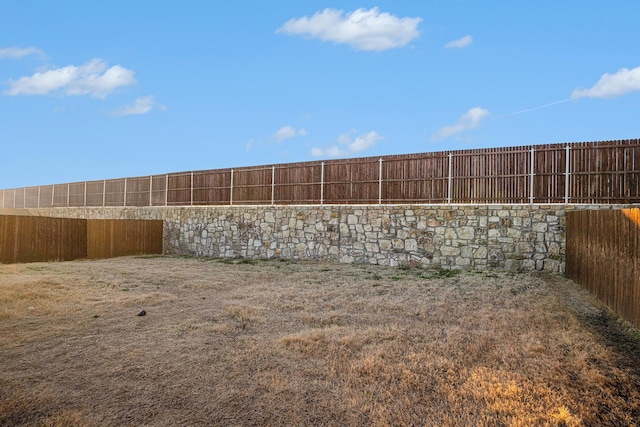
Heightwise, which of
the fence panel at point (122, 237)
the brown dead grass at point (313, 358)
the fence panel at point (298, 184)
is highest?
the fence panel at point (298, 184)

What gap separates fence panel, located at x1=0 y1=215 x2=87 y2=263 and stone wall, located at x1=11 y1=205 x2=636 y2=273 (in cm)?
484

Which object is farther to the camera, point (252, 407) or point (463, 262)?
point (463, 262)

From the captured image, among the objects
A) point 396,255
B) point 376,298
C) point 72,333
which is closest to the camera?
point 72,333

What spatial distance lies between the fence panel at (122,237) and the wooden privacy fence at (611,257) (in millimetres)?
17572

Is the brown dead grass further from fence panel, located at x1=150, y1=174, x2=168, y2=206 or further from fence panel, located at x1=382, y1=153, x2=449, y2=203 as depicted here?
fence panel, located at x1=150, y1=174, x2=168, y2=206

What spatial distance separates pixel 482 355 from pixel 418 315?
7.03 feet

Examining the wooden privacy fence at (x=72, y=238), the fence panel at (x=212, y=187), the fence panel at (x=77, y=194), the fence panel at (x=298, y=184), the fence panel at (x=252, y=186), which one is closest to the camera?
the wooden privacy fence at (x=72, y=238)

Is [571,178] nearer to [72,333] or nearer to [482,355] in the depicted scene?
[482,355]

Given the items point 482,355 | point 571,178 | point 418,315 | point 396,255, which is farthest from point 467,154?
point 482,355

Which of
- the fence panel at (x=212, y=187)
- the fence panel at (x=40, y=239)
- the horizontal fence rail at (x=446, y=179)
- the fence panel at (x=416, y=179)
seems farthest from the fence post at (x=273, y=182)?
the fence panel at (x=40, y=239)

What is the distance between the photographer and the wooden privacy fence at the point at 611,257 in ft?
21.8

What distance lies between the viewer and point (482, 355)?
509cm

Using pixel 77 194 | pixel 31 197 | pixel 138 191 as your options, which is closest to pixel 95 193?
pixel 77 194

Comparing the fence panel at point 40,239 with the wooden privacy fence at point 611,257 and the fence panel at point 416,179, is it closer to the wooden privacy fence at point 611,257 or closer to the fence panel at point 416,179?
the fence panel at point 416,179
